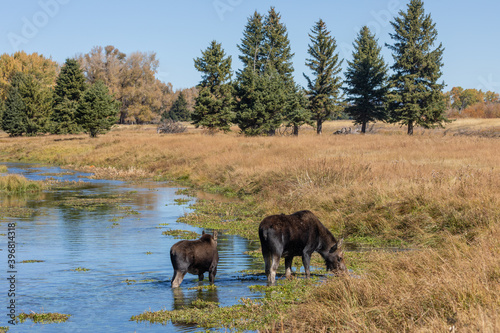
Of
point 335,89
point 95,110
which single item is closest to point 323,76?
point 335,89

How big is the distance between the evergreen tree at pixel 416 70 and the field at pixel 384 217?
27.1 meters

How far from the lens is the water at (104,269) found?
883 cm

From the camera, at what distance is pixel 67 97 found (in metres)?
76.2

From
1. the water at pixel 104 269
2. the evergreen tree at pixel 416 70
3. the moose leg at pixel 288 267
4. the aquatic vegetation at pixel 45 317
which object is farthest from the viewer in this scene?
the evergreen tree at pixel 416 70

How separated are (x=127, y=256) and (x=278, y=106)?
168 ft

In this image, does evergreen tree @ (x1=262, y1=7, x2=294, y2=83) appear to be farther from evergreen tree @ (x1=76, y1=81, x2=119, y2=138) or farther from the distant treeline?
evergreen tree @ (x1=76, y1=81, x2=119, y2=138)

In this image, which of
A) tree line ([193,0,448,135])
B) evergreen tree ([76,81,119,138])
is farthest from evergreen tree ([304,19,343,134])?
evergreen tree ([76,81,119,138])

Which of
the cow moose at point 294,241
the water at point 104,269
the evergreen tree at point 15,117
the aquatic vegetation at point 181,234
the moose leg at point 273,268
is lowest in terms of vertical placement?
the water at point 104,269

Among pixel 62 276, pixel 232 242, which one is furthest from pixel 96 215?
pixel 62 276

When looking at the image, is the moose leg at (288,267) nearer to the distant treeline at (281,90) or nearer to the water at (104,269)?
the water at (104,269)

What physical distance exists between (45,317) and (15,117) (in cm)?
8260

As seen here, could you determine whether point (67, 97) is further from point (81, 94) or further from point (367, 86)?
point (367, 86)

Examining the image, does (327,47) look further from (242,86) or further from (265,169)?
(265,169)

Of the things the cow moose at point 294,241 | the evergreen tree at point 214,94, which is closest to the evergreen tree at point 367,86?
the evergreen tree at point 214,94
